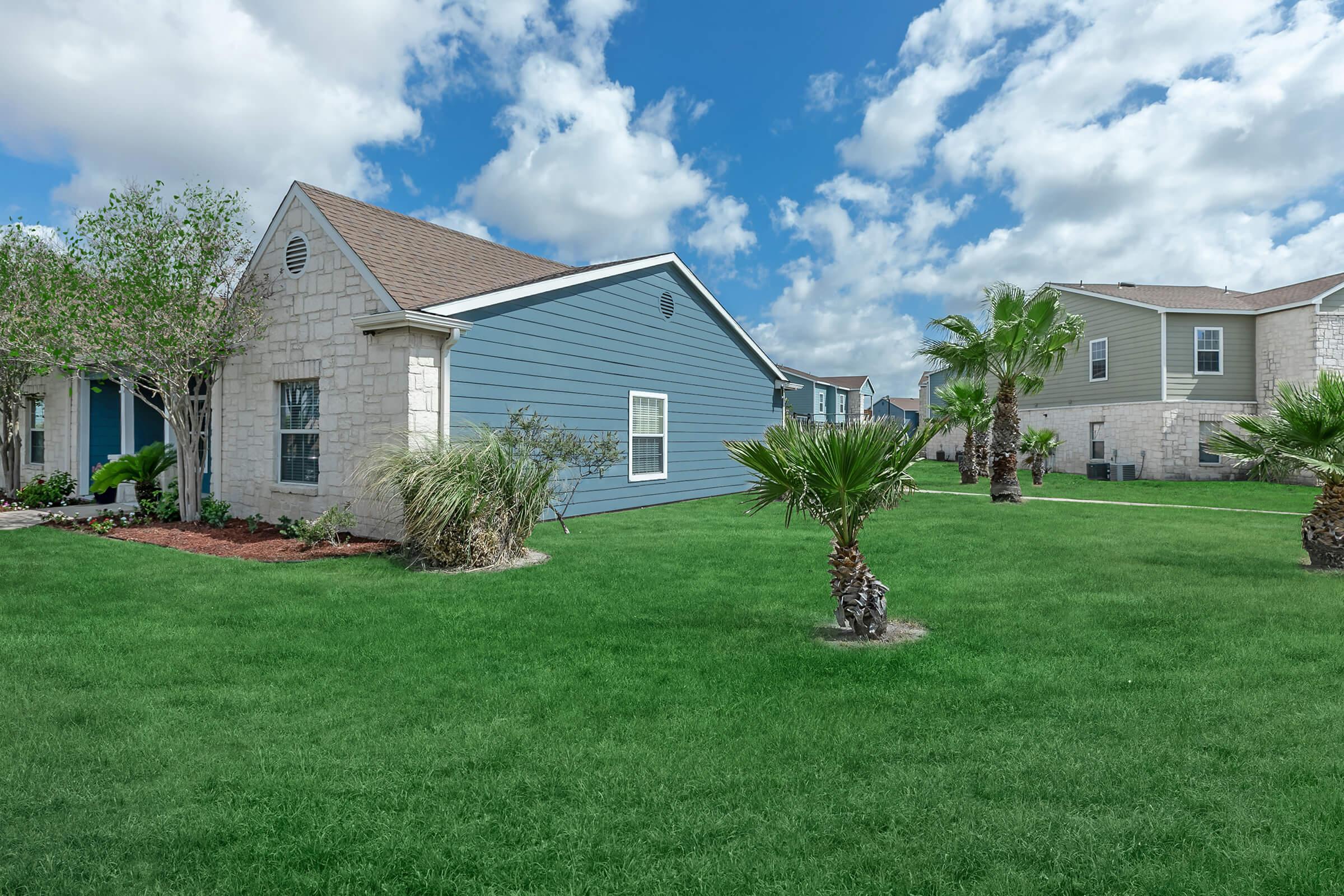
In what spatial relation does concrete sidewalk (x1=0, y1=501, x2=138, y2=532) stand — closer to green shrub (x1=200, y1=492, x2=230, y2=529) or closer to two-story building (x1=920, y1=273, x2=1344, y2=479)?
green shrub (x1=200, y1=492, x2=230, y2=529)

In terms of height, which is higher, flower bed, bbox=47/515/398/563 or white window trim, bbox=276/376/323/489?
white window trim, bbox=276/376/323/489

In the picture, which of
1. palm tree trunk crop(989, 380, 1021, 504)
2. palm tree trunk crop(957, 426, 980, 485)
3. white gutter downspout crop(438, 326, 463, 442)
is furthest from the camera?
palm tree trunk crop(957, 426, 980, 485)

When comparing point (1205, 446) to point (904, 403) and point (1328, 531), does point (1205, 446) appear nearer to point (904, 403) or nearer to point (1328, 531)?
point (1328, 531)

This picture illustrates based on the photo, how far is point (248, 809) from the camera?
321 centimetres

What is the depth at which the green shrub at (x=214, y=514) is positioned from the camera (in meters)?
12.1

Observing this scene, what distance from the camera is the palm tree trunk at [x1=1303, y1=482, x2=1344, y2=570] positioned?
8664mm

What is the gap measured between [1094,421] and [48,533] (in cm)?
2934

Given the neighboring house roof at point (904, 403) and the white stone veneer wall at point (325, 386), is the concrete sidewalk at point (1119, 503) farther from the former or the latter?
the neighboring house roof at point (904, 403)

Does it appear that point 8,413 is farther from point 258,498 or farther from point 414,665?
point 414,665

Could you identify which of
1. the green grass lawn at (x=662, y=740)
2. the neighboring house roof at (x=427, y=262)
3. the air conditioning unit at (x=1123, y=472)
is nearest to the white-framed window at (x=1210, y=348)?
the air conditioning unit at (x=1123, y=472)

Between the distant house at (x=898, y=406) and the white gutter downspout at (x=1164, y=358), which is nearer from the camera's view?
the white gutter downspout at (x=1164, y=358)

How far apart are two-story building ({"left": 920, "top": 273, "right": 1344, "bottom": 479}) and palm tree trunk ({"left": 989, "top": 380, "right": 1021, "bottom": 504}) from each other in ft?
17.4

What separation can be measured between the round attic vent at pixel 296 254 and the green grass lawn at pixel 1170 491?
16636mm

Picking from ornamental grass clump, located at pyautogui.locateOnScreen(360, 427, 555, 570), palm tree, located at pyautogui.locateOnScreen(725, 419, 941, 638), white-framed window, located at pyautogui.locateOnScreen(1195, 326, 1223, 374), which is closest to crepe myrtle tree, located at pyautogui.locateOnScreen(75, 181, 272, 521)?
ornamental grass clump, located at pyautogui.locateOnScreen(360, 427, 555, 570)
